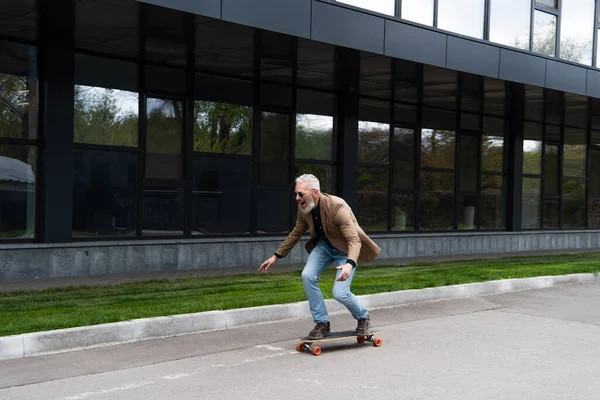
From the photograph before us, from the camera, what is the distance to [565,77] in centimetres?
1852

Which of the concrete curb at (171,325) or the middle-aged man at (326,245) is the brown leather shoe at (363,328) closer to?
the middle-aged man at (326,245)

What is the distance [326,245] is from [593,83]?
1373 centimetres

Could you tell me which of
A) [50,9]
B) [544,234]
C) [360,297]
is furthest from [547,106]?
[50,9]

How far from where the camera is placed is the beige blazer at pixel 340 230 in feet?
24.6

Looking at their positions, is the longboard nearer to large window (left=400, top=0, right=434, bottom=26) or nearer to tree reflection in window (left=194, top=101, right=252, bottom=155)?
tree reflection in window (left=194, top=101, right=252, bottom=155)

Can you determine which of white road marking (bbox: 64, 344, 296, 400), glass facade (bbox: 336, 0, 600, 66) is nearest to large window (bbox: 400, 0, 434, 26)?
glass facade (bbox: 336, 0, 600, 66)

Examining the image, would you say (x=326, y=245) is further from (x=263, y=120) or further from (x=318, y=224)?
(x=263, y=120)

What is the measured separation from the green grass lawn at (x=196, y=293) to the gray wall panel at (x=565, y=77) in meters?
4.83

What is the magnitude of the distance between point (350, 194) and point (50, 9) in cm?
809

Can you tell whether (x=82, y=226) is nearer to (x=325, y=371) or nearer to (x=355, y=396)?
(x=325, y=371)

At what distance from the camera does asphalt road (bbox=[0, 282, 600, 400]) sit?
20.2 ft

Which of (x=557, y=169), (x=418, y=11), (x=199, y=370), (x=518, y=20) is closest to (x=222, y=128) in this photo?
(x=418, y=11)

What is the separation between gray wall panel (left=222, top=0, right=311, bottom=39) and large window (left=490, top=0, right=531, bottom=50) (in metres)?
6.70

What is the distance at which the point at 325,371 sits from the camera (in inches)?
272
